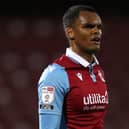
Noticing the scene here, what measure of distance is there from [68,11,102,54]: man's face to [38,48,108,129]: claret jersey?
5 centimetres

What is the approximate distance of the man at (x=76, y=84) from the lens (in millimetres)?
2148

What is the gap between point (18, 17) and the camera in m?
5.04

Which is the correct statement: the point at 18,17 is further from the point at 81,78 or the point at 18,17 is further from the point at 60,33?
the point at 81,78

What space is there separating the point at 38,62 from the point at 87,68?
2.78 meters

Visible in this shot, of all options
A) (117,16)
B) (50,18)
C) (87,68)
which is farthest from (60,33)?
(87,68)

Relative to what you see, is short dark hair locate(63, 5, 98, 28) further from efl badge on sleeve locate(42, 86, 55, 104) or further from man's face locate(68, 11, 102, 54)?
efl badge on sleeve locate(42, 86, 55, 104)

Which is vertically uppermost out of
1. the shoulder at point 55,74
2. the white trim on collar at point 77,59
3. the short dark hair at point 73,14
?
the short dark hair at point 73,14

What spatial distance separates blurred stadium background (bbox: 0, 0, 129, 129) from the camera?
502 centimetres

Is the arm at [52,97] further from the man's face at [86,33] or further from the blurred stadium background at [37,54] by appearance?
the blurred stadium background at [37,54]

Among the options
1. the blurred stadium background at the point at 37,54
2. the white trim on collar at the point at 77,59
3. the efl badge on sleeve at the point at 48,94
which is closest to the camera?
the efl badge on sleeve at the point at 48,94

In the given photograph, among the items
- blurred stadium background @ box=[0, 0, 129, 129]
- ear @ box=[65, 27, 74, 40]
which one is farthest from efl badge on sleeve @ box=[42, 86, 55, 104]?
blurred stadium background @ box=[0, 0, 129, 129]

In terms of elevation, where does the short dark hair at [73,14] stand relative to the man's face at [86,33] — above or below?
above

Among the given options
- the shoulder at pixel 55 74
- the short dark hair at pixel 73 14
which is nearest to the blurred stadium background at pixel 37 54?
the short dark hair at pixel 73 14

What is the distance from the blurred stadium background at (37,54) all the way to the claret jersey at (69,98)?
110 inches
